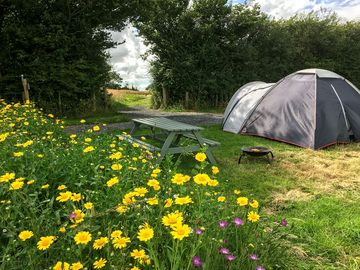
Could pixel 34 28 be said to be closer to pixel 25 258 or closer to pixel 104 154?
pixel 104 154

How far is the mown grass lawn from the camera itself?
3.04 m

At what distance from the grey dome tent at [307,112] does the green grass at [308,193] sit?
1.17ft

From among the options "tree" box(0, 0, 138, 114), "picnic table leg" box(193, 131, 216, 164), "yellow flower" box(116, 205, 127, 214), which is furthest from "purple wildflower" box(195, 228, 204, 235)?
"tree" box(0, 0, 138, 114)

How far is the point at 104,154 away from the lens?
350 cm

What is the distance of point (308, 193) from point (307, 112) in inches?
135

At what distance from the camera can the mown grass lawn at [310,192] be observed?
304 centimetres

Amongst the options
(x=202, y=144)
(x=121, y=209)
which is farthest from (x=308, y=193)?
(x=121, y=209)

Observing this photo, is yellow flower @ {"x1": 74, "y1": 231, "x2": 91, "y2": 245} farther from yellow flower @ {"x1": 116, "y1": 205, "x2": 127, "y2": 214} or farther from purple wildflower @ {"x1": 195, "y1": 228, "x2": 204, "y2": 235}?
purple wildflower @ {"x1": 195, "y1": 228, "x2": 204, "y2": 235}

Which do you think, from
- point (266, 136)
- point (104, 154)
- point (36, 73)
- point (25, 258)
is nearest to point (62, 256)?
point (25, 258)

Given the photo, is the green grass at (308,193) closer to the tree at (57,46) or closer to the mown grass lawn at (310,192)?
the mown grass lawn at (310,192)

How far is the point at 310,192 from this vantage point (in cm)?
468

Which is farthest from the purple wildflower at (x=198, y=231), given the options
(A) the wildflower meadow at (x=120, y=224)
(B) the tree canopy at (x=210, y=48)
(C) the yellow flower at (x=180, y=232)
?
(B) the tree canopy at (x=210, y=48)

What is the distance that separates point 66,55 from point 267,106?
26.6 feet

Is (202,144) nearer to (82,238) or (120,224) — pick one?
(120,224)
